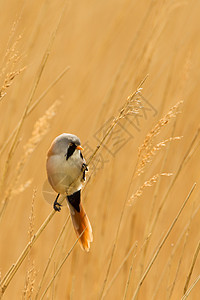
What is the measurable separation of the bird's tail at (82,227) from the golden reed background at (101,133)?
0.15 meters

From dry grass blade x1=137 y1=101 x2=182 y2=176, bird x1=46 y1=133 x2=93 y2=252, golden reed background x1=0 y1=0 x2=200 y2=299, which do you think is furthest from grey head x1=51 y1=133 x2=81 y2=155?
dry grass blade x1=137 y1=101 x2=182 y2=176

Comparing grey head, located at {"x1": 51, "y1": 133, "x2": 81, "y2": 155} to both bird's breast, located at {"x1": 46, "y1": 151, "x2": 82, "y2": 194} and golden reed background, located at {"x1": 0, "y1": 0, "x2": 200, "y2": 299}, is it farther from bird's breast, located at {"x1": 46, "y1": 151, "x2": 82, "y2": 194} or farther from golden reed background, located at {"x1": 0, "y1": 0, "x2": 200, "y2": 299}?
golden reed background, located at {"x1": 0, "y1": 0, "x2": 200, "y2": 299}

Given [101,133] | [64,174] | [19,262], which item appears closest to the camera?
[19,262]

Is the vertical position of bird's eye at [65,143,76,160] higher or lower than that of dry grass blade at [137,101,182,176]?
lower

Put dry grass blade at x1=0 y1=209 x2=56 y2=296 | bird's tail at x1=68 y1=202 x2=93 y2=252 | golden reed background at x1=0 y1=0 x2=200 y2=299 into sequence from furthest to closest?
golden reed background at x1=0 y1=0 x2=200 y2=299 → bird's tail at x1=68 y1=202 x2=93 y2=252 → dry grass blade at x1=0 y1=209 x2=56 y2=296

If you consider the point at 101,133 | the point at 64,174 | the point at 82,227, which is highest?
the point at 101,133

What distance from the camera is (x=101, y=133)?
1694mm

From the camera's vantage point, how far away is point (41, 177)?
92.6 inches

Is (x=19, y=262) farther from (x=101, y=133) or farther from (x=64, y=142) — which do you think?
(x=101, y=133)

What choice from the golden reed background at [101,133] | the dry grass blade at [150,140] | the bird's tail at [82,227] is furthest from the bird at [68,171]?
the dry grass blade at [150,140]

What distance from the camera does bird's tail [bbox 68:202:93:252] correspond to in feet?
4.99

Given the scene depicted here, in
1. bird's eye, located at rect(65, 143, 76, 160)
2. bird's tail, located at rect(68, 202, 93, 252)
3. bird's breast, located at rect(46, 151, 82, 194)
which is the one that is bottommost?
bird's tail, located at rect(68, 202, 93, 252)

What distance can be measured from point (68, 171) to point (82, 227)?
208mm

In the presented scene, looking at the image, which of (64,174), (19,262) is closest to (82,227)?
(64,174)
